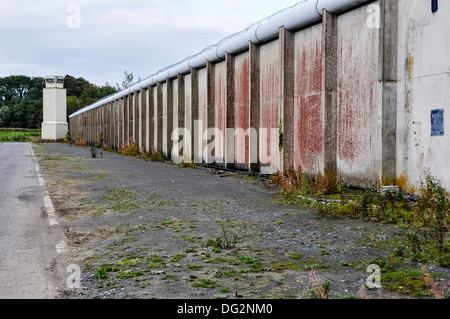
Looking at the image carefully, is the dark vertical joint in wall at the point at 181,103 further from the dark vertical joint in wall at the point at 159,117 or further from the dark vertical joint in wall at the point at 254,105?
the dark vertical joint in wall at the point at 254,105

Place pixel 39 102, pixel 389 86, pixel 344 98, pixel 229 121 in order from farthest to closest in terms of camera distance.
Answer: pixel 39 102, pixel 229 121, pixel 344 98, pixel 389 86

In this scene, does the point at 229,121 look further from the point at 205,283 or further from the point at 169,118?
the point at 205,283

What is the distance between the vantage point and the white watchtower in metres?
71.5

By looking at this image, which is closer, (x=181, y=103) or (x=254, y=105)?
(x=254, y=105)

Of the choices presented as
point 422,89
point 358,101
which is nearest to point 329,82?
point 358,101

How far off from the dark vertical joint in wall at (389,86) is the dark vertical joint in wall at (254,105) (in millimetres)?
5892

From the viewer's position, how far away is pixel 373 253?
5176 millimetres

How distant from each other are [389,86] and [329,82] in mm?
1892

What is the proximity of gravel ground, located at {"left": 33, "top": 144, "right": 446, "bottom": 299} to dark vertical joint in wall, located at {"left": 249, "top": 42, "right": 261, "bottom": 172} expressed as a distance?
14.1 ft

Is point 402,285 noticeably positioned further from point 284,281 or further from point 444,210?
point 444,210

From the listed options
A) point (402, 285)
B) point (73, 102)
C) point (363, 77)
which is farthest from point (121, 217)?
point (73, 102)

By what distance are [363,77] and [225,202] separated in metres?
3.96

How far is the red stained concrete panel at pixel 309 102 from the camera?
1149 centimetres

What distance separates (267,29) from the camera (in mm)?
13703
